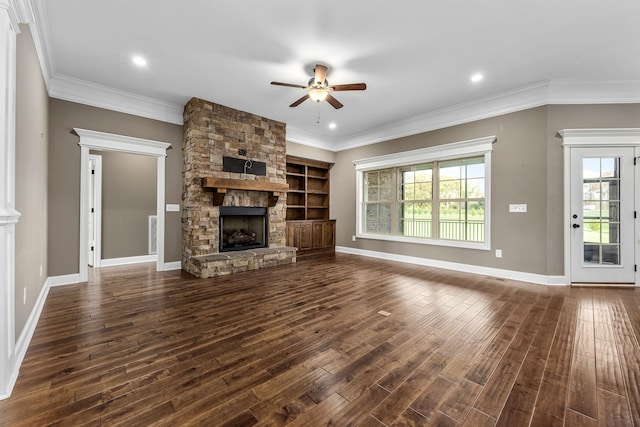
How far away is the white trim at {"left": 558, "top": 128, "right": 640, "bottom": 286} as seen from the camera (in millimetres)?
3918

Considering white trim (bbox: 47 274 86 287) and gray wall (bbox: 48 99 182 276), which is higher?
gray wall (bbox: 48 99 182 276)

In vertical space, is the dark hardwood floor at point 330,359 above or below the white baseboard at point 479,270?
below

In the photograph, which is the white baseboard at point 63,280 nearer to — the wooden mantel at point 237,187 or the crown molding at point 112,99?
the wooden mantel at point 237,187

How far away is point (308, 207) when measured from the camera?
24.0ft

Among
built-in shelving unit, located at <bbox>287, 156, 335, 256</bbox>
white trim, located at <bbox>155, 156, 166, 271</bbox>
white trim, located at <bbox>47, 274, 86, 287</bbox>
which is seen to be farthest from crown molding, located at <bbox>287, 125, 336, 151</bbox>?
white trim, located at <bbox>47, 274, 86, 287</bbox>

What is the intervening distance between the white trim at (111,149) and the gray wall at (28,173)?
914 mm

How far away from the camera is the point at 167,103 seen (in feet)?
15.8

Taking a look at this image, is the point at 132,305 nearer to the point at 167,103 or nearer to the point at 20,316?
the point at 20,316

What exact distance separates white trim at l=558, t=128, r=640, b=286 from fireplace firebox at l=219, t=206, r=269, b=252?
201 inches

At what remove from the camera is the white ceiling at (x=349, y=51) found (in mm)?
2613

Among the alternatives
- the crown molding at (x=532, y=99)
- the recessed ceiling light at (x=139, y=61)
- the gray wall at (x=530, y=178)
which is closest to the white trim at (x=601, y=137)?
the gray wall at (x=530, y=178)

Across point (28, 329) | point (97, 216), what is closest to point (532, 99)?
point (28, 329)

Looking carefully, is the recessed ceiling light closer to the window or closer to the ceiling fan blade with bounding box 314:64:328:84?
the ceiling fan blade with bounding box 314:64:328:84

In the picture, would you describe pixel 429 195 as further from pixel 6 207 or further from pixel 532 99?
pixel 6 207
